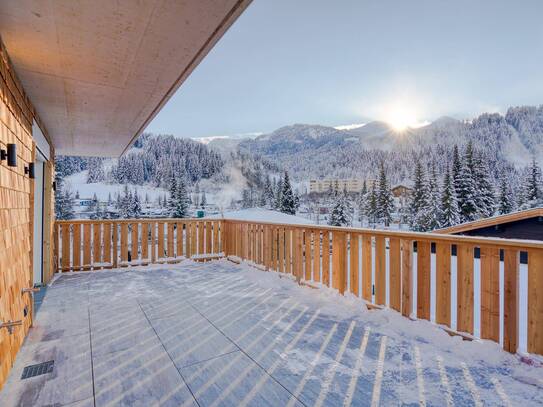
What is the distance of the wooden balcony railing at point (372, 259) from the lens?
2.32m

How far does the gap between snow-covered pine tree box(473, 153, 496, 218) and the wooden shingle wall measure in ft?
92.5

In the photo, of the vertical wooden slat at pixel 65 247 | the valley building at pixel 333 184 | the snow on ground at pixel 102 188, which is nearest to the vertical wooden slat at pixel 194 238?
the vertical wooden slat at pixel 65 247

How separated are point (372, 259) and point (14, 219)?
159 inches

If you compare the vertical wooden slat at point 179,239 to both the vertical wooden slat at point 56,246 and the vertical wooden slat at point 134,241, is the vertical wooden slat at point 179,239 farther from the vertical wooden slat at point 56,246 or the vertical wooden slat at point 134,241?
the vertical wooden slat at point 56,246

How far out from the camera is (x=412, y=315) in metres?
2.98

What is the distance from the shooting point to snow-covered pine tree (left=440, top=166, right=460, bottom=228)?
23922 millimetres

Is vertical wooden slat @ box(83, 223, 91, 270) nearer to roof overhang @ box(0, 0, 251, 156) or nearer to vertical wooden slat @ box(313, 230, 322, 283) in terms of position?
roof overhang @ box(0, 0, 251, 156)

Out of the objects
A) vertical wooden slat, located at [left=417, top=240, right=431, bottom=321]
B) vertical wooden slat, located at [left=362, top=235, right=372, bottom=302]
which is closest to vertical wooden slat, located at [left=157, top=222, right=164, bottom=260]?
vertical wooden slat, located at [left=362, top=235, right=372, bottom=302]

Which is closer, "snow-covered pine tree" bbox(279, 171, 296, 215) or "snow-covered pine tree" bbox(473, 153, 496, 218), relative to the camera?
"snow-covered pine tree" bbox(473, 153, 496, 218)

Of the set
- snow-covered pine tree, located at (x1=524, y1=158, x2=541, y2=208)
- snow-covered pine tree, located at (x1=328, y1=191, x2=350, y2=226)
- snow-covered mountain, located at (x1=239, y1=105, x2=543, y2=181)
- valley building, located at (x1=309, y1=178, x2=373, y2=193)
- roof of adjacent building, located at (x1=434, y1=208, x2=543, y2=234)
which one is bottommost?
snow-covered pine tree, located at (x1=328, y1=191, x2=350, y2=226)

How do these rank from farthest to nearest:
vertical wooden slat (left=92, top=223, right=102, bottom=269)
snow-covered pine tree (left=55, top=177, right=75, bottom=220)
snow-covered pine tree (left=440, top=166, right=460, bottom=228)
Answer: snow-covered pine tree (left=440, top=166, right=460, bottom=228)
snow-covered pine tree (left=55, top=177, right=75, bottom=220)
vertical wooden slat (left=92, top=223, right=102, bottom=269)

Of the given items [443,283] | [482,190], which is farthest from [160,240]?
[482,190]

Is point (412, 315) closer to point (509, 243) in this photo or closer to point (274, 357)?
point (509, 243)

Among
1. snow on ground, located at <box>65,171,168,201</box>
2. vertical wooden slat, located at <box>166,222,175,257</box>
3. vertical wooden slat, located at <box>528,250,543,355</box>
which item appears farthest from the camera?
snow on ground, located at <box>65,171,168,201</box>
